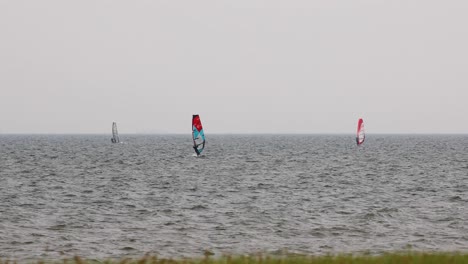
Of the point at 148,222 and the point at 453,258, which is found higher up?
the point at 453,258

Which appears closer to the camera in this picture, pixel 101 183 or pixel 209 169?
pixel 101 183

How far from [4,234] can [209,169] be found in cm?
4319

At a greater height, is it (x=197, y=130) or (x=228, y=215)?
(x=197, y=130)

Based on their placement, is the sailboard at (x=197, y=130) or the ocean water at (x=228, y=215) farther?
the sailboard at (x=197, y=130)

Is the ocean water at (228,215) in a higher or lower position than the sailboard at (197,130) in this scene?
lower

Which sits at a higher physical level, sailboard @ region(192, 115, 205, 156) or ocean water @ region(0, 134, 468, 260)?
sailboard @ region(192, 115, 205, 156)

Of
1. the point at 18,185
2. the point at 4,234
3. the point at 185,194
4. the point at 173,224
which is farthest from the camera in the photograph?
the point at 18,185

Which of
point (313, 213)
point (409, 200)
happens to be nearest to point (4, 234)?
point (313, 213)

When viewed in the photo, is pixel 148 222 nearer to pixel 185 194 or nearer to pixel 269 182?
pixel 185 194

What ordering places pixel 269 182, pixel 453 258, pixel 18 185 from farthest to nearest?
pixel 269 182, pixel 18 185, pixel 453 258

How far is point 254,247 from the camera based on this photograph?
75.7 ft

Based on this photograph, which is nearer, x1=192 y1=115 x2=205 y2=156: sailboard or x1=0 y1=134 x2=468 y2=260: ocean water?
x1=0 y1=134 x2=468 y2=260: ocean water

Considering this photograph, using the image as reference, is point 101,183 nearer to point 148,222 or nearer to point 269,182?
point 269,182

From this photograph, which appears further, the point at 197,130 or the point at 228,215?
the point at 197,130
